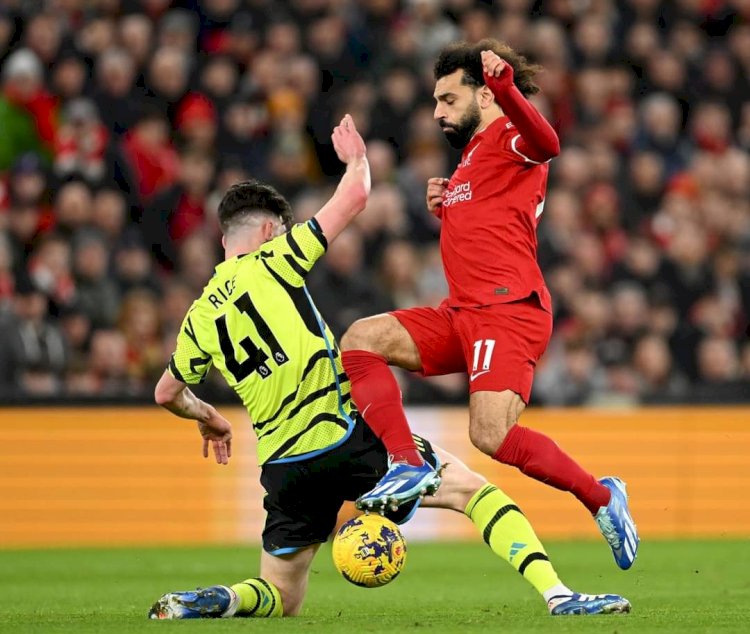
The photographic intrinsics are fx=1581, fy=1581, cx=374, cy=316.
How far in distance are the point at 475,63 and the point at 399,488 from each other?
6.68 ft

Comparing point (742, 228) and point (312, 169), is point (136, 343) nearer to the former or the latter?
point (312, 169)

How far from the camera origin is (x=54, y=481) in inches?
489

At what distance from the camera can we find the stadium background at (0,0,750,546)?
12.5 metres

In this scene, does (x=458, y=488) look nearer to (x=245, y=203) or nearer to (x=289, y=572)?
(x=289, y=572)

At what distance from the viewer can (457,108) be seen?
7199 millimetres

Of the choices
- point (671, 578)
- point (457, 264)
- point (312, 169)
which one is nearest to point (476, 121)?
point (457, 264)

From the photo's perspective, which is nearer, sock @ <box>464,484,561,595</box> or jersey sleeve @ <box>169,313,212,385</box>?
sock @ <box>464,484,561,595</box>

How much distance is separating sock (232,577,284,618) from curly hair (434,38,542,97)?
7.96 ft

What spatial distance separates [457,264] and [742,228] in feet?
28.6

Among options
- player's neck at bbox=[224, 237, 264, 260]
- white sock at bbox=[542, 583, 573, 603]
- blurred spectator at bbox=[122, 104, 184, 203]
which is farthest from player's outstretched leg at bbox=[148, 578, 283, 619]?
blurred spectator at bbox=[122, 104, 184, 203]

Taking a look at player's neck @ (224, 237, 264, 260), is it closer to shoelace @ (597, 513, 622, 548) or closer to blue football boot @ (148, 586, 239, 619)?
blue football boot @ (148, 586, 239, 619)

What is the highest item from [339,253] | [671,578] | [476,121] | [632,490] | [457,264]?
[476,121]

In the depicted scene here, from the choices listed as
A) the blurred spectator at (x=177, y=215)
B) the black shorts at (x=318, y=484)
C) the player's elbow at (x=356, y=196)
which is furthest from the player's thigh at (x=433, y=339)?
the blurred spectator at (x=177, y=215)

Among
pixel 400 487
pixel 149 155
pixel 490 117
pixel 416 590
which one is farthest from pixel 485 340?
pixel 149 155
